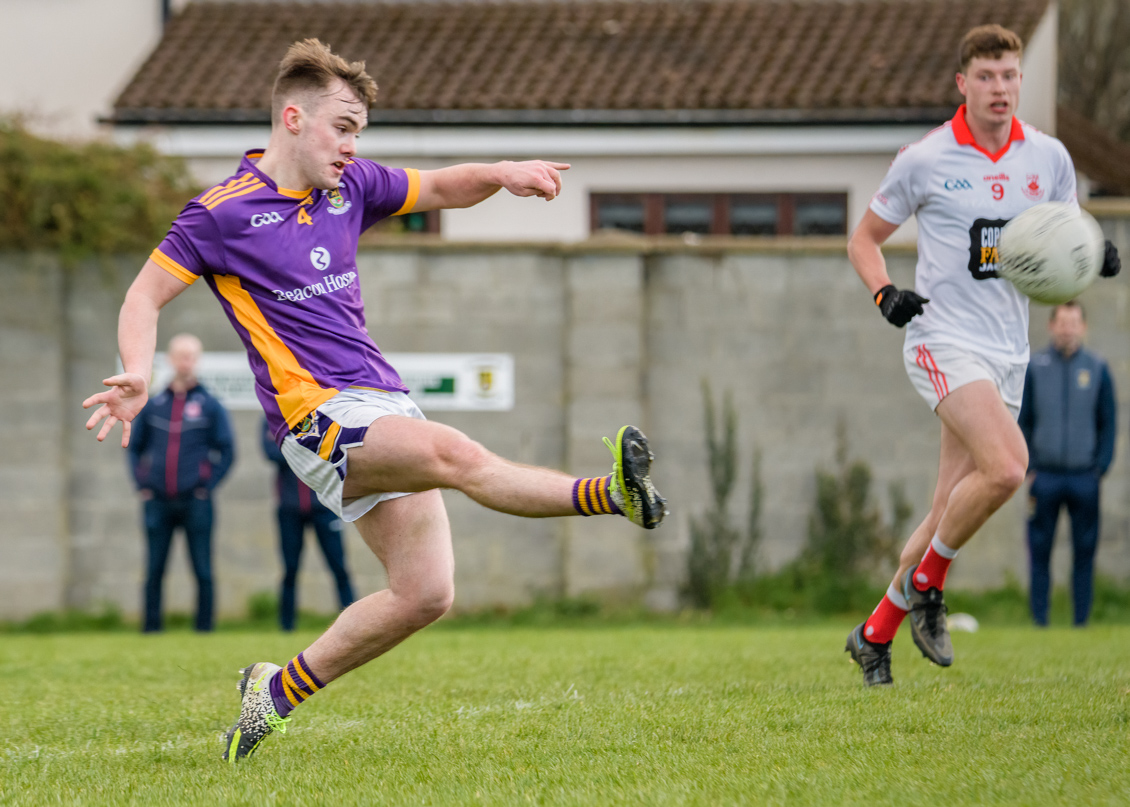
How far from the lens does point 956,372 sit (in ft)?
18.7

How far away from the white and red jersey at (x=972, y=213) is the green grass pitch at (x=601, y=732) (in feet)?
4.99

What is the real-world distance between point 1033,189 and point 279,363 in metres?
3.43

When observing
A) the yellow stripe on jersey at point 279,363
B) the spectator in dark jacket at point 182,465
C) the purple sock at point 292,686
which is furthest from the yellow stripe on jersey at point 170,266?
the spectator in dark jacket at point 182,465

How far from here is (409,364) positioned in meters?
12.4

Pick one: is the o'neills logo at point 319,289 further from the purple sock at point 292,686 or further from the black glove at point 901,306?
the black glove at point 901,306

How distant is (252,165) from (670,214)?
12.6m

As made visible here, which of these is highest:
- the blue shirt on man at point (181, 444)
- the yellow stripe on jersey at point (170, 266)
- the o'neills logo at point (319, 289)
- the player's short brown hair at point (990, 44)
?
the player's short brown hair at point (990, 44)

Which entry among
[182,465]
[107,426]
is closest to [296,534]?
[182,465]

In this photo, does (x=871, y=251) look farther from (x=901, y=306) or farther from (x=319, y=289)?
(x=319, y=289)

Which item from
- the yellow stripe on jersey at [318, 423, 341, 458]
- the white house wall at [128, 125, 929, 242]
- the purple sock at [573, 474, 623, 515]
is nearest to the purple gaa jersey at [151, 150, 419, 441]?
the yellow stripe on jersey at [318, 423, 341, 458]

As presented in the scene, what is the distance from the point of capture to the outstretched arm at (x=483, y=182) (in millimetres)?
4684

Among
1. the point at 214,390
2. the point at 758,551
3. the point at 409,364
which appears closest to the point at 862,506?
the point at 758,551

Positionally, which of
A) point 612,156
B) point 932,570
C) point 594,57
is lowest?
point 932,570

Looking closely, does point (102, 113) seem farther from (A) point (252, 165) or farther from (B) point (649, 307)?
(A) point (252, 165)
